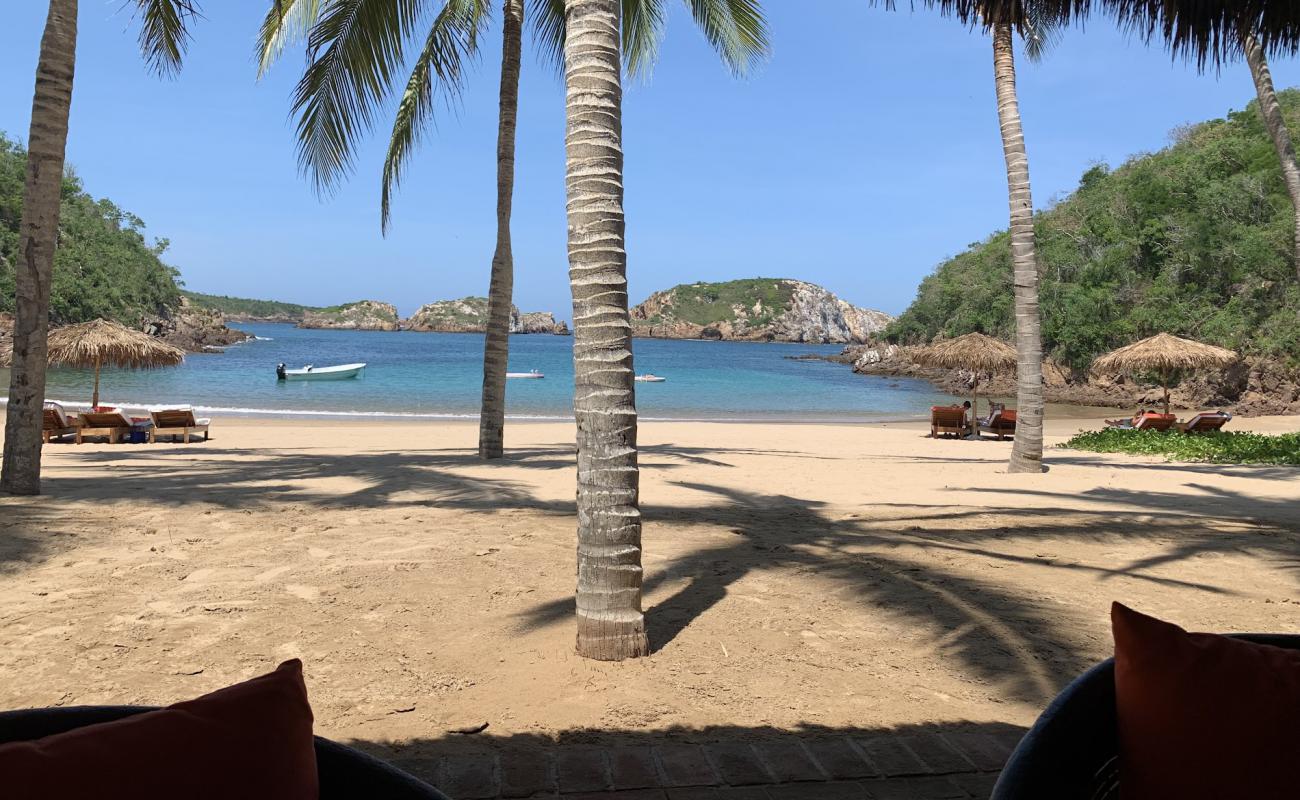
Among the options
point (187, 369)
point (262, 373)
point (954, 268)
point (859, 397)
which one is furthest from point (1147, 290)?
point (187, 369)

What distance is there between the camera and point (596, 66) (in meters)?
3.57

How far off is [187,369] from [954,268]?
47.8 metres

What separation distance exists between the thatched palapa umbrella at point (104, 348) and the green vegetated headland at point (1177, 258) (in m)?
28.3

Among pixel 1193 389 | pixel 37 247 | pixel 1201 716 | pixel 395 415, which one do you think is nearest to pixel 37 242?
pixel 37 247

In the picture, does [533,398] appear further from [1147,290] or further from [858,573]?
[858,573]

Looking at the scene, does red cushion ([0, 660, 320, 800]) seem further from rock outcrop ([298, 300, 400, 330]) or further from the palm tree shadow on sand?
rock outcrop ([298, 300, 400, 330])

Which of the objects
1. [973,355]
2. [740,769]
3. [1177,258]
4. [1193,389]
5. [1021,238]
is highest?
[1177,258]

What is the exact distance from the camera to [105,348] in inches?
610

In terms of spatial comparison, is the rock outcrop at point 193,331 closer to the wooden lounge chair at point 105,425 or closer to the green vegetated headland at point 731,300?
the wooden lounge chair at point 105,425

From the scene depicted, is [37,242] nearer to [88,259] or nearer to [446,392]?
[446,392]

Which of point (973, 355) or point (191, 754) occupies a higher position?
point (973, 355)

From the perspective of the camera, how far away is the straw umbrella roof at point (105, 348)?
15281mm

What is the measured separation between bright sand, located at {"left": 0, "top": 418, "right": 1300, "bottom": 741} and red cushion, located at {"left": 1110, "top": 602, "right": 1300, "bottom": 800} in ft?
5.57

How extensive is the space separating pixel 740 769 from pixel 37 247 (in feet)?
22.2
